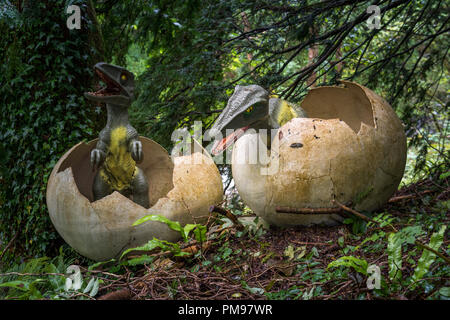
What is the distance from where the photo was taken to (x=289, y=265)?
2.36 metres

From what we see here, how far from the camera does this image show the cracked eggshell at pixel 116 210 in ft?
8.90

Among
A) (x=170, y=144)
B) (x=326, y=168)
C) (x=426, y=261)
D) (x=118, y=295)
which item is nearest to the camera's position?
(x=426, y=261)

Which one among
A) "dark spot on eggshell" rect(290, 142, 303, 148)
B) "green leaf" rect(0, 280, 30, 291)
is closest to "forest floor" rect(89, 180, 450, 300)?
"green leaf" rect(0, 280, 30, 291)

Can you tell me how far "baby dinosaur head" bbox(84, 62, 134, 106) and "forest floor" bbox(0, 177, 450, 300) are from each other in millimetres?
1095

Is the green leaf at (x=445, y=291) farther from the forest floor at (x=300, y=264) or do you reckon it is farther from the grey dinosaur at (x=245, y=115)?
the grey dinosaur at (x=245, y=115)

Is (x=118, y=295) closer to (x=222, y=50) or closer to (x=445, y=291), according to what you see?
(x=445, y=291)

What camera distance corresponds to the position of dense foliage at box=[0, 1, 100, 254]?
3.51 meters

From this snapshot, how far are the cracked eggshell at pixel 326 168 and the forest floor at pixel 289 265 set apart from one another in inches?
7.8

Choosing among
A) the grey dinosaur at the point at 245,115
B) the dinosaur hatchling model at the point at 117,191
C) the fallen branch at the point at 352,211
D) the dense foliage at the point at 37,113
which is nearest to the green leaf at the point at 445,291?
the fallen branch at the point at 352,211

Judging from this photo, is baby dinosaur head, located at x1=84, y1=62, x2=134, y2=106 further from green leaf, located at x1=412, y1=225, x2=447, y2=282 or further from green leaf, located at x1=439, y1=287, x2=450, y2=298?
green leaf, located at x1=439, y1=287, x2=450, y2=298

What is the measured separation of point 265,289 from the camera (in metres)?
→ 2.12

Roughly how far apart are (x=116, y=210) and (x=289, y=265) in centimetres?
123

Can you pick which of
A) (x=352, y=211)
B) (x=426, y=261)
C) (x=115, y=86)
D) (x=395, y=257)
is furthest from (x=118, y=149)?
(x=426, y=261)
